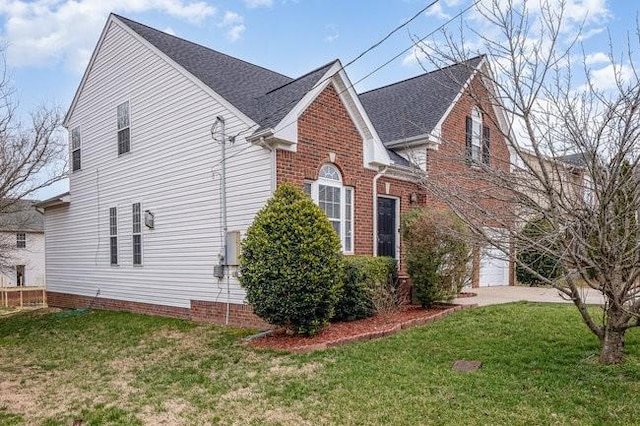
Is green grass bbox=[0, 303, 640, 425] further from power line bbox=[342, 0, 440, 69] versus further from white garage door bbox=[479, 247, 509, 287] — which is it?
white garage door bbox=[479, 247, 509, 287]

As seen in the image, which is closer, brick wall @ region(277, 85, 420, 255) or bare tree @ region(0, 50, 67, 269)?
brick wall @ region(277, 85, 420, 255)

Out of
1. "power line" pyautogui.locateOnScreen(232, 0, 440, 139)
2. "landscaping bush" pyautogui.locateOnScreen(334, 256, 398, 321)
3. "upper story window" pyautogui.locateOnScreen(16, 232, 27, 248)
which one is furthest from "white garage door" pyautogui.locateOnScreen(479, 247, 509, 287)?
"upper story window" pyautogui.locateOnScreen(16, 232, 27, 248)

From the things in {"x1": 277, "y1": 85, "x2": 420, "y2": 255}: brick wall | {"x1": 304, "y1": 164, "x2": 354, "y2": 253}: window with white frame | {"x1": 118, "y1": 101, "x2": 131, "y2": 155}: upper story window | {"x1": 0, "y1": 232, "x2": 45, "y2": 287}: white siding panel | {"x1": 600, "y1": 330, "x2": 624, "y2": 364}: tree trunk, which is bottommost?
{"x1": 0, "y1": 232, "x2": 45, "y2": 287}: white siding panel

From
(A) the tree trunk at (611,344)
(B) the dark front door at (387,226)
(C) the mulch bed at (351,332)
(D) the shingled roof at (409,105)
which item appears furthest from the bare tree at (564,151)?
(D) the shingled roof at (409,105)

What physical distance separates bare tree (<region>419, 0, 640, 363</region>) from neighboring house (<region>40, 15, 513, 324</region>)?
88 centimetres

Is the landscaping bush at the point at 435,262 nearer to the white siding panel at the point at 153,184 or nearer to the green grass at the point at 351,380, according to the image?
the green grass at the point at 351,380

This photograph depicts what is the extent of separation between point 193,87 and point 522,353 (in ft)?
28.8

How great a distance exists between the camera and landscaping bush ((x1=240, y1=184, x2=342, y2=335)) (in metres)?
8.02

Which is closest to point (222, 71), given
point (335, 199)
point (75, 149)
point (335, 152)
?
point (335, 152)

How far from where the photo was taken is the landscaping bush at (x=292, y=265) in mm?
8023

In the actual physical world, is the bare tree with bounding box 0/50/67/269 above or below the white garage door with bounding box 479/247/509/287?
above

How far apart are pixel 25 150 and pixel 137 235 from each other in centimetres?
520

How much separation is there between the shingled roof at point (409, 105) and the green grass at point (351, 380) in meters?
7.03

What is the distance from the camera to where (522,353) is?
22.0 ft
